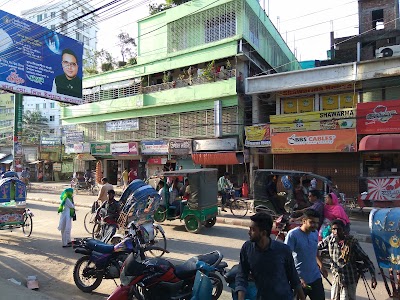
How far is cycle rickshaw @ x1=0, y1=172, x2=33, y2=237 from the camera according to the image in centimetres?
866

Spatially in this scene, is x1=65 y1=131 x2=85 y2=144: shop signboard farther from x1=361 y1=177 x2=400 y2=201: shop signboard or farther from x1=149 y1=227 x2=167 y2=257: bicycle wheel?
x1=361 y1=177 x2=400 y2=201: shop signboard

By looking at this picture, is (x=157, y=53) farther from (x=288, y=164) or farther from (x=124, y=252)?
(x=124, y=252)

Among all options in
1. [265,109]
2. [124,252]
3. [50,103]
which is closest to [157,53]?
[265,109]

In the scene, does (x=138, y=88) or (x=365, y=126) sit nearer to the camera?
(x=365, y=126)

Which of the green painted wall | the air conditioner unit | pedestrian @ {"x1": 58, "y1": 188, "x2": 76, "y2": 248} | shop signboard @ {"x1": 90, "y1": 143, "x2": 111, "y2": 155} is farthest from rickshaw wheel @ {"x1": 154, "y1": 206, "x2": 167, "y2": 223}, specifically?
shop signboard @ {"x1": 90, "y1": 143, "x2": 111, "y2": 155}

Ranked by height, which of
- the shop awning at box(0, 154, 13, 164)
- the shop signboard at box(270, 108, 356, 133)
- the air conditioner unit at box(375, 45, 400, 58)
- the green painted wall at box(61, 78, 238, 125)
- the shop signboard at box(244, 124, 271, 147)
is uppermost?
the air conditioner unit at box(375, 45, 400, 58)

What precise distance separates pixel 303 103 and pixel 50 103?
5550cm

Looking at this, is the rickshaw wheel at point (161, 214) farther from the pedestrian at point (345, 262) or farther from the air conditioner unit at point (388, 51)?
the air conditioner unit at point (388, 51)

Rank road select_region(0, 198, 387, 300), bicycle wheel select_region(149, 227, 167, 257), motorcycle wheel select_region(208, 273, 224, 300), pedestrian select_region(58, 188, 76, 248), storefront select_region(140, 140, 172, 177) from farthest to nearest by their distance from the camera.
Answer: storefront select_region(140, 140, 172, 177), pedestrian select_region(58, 188, 76, 248), bicycle wheel select_region(149, 227, 167, 257), road select_region(0, 198, 387, 300), motorcycle wheel select_region(208, 273, 224, 300)

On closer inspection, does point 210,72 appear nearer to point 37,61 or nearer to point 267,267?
point 37,61

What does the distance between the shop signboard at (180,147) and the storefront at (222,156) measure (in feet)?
1.38

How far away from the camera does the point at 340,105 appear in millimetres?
16641

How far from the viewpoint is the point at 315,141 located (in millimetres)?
15633

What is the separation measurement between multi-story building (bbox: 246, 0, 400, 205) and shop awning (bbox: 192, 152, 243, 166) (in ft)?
3.24
